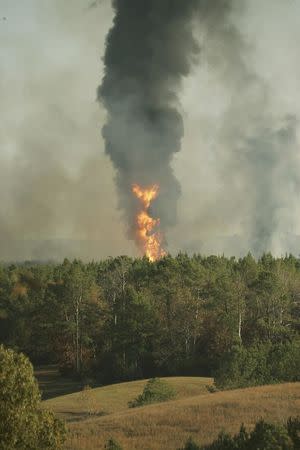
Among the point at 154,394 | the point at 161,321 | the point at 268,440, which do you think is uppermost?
the point at 161,321

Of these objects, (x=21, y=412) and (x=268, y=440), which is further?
(x=21, y=412)

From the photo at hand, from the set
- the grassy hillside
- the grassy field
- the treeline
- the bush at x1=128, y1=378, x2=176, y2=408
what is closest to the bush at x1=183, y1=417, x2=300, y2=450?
the grassy field

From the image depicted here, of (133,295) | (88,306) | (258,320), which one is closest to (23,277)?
(88,306)

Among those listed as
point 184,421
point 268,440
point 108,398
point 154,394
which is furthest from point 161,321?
point 268,440

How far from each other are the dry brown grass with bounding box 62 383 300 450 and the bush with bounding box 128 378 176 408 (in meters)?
7.65

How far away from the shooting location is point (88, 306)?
8712 cm

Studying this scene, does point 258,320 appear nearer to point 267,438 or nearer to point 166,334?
point 166,334

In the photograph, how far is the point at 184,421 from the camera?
109ft

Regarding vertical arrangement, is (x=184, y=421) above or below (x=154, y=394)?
below

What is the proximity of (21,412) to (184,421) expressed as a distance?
1916cm

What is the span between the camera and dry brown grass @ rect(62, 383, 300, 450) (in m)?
28.7

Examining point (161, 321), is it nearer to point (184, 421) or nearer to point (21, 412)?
point (184, 421)

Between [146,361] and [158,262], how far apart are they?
90.4ft

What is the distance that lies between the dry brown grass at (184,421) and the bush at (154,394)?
25.1 ft
